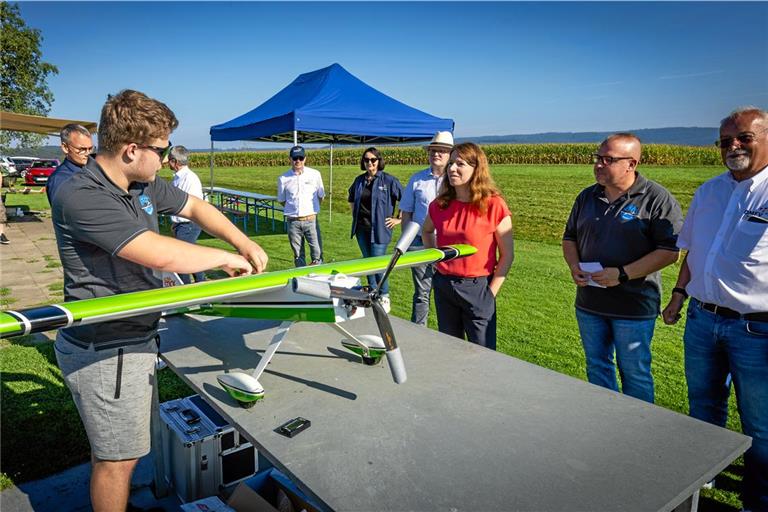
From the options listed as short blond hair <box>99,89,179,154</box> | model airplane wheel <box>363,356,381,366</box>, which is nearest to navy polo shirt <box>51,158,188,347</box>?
short blond hair <box>99,89,179,154</box>

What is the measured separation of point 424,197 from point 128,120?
412 centimetres

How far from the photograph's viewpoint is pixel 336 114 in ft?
32.1

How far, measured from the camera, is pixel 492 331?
12.2ft

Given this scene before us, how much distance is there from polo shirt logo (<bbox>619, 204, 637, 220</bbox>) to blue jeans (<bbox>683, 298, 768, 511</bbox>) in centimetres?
64

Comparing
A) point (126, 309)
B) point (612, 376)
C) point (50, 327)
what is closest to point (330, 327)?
point (126, 309)

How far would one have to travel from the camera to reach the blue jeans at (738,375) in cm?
261

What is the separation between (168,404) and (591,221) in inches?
124

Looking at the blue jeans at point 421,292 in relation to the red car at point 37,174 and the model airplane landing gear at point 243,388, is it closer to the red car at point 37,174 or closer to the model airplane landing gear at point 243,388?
the model airplane landing gear at point 243,388

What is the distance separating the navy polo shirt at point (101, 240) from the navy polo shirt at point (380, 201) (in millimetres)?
4794

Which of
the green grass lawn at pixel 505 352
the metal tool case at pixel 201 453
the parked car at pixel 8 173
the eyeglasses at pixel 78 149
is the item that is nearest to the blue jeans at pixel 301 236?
the green grass lawn at pixel 505 352

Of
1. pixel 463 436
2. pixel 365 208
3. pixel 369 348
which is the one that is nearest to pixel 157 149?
pixel 369 348

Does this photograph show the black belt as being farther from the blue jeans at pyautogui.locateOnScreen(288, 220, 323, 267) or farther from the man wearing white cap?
the blue jeans at pyautogui.locateOnScreen(288, 220, 323, 267)

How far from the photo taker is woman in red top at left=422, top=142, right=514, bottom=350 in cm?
361

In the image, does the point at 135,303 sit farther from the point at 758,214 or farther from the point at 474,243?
the point at 758,214
